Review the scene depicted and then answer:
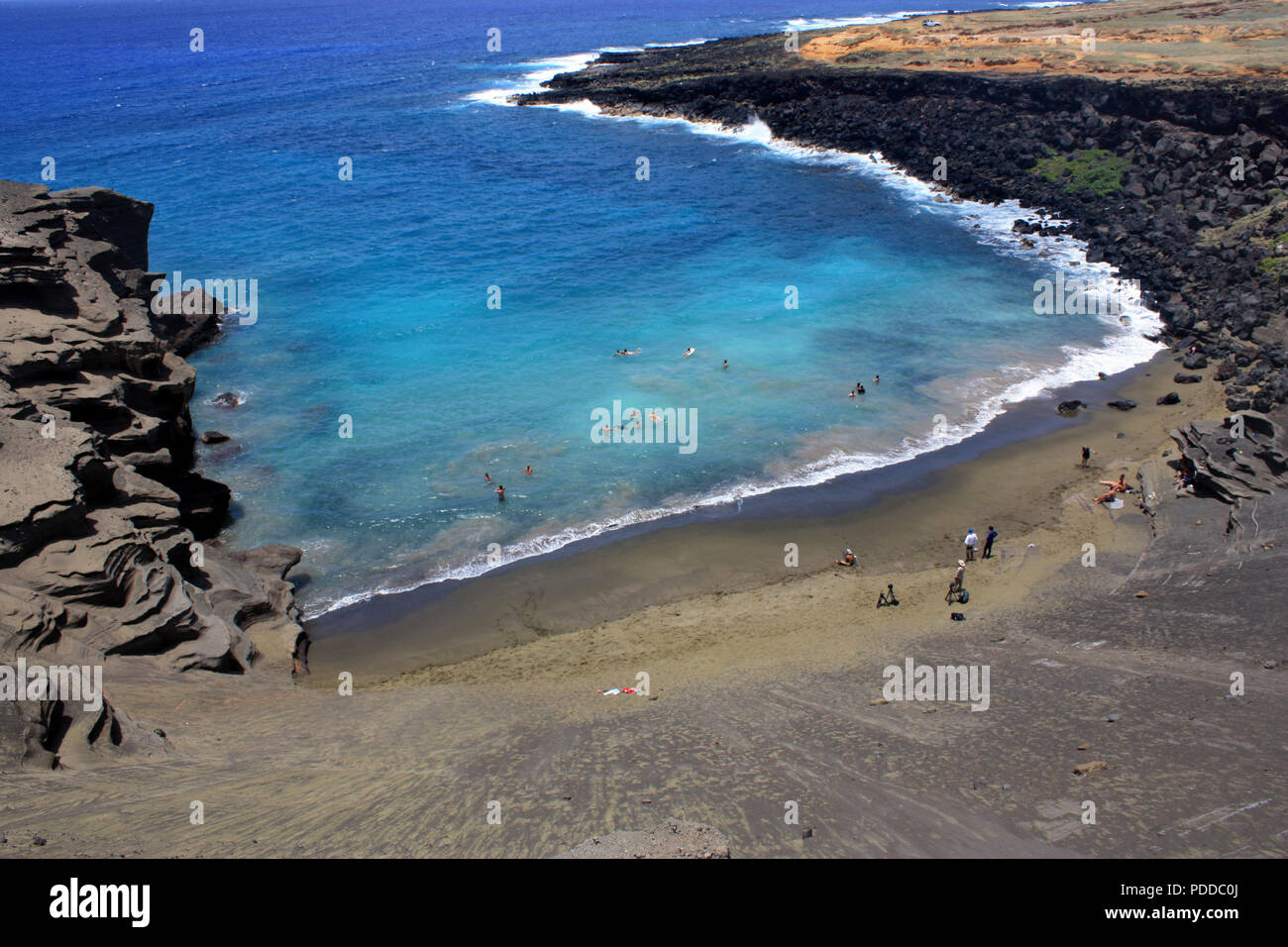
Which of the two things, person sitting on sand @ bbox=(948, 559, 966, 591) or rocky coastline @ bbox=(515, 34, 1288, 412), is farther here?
rocky coastline @ bbox=(515, 34, 1288, 412)

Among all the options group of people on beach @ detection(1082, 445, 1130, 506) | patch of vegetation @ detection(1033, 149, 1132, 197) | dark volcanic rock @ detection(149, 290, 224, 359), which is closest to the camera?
group of people on beach @ detection(1082, 445, 1130, 506)

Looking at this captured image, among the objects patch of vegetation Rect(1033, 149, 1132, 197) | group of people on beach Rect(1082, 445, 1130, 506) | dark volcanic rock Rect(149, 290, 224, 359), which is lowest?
group of people on beach Rect(1082, 445, 1130, 506)

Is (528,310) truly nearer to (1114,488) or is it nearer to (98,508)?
(98,508)

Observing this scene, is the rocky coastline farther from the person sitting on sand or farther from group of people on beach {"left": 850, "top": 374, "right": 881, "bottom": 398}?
the person sitting on sand

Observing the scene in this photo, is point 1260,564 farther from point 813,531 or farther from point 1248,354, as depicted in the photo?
point 1248,354

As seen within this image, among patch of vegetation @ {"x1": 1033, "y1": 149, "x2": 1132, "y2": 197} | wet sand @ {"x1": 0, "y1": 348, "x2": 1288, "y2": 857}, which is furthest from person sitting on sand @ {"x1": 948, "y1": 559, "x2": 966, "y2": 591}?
patch of vegetation @ {"x1": 1033, "y1": 149, "x2": 1132, "y2": 197}

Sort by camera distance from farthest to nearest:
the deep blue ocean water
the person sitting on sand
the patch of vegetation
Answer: the patch of vegetation → the deep blue ocean water → the person sitting on sand

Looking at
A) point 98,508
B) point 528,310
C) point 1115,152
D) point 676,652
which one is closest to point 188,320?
point 528,310

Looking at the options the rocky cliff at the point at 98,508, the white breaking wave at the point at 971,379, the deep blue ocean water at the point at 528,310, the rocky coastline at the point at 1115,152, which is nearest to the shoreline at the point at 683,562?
the white breaking wave at the point at 971,379
